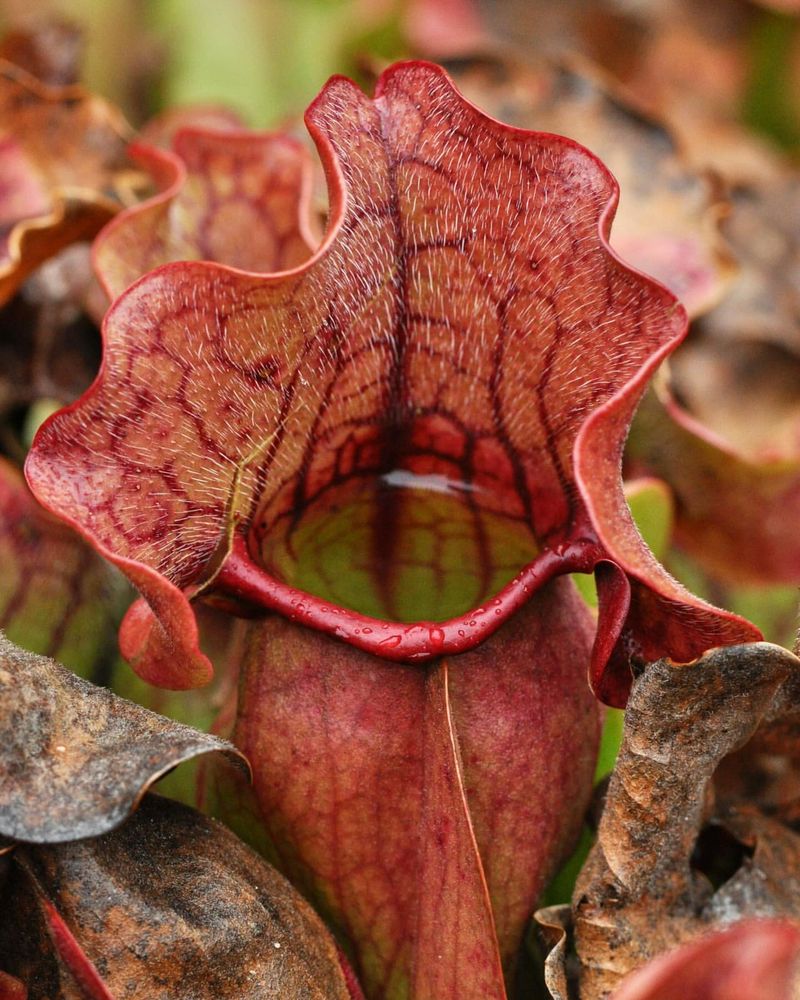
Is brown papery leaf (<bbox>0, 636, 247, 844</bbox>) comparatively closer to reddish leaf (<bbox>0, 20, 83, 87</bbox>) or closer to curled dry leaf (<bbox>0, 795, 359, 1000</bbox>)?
curled dry leaf (<bbox>0, 795, 359, 1000</bbox>)

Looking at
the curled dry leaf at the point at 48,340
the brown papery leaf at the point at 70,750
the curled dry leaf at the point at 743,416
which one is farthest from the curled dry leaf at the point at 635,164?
the brown papery leaf at the point at 70,750

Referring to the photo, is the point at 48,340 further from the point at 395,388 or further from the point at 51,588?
the point at 395,388

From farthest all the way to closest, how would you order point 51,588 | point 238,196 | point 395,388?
point 238,196
point 51,588
point 395,388

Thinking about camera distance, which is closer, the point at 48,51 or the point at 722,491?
the point at 722,491

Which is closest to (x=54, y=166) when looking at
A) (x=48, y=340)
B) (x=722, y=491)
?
(x=48, y=340)

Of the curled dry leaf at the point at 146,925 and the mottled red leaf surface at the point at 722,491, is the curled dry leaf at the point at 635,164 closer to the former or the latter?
the mottled red leaf surface at the point at 722,491

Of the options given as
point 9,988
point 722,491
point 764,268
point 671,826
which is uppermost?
point 764,268

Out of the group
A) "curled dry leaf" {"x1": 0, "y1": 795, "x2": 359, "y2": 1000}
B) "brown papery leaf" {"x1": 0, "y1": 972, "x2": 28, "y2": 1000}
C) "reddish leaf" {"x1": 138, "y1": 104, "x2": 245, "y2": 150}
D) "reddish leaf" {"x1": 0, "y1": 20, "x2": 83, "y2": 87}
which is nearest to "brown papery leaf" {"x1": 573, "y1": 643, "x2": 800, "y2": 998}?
"curled dry leaf" {"x1": 0, "y1": 795, "x2": 359, "y2": 1000}
